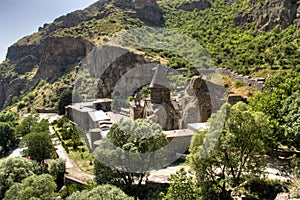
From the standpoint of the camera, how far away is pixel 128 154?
46.8 feet

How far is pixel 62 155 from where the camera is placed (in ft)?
87.9

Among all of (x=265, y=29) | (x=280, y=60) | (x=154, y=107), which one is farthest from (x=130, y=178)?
(x=265, y=29)

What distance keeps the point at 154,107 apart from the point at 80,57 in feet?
208

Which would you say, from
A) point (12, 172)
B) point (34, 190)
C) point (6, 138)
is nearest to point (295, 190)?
point (34, 190)

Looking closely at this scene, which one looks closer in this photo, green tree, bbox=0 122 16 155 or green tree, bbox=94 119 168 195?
green tree, bbox=94 119 168 195

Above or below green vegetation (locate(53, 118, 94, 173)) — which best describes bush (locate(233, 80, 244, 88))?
above

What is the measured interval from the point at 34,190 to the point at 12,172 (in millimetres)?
4716

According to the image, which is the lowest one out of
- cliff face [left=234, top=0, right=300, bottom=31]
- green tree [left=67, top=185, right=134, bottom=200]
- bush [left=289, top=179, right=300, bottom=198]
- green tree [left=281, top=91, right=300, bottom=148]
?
green tree [left=67, top=185, right=134, bottom=200]

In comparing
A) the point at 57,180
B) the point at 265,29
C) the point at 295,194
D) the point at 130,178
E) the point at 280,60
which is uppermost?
Answer: the point at 265,29

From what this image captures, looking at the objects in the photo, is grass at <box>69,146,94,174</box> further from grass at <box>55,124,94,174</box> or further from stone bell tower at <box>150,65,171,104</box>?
stone bell tower at <box>150,65,171,104</box>

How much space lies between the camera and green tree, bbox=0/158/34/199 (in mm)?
18375

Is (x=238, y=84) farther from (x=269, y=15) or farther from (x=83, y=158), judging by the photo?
(x=269, y=15)

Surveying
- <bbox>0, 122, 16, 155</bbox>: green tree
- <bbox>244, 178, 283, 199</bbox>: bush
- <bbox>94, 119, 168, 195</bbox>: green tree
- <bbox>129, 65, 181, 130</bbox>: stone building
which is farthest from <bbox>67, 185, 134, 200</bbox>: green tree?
<bbox>0, 122, 16, 155</bbox>: green tree

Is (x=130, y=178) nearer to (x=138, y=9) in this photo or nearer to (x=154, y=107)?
(x=154, y=107)
